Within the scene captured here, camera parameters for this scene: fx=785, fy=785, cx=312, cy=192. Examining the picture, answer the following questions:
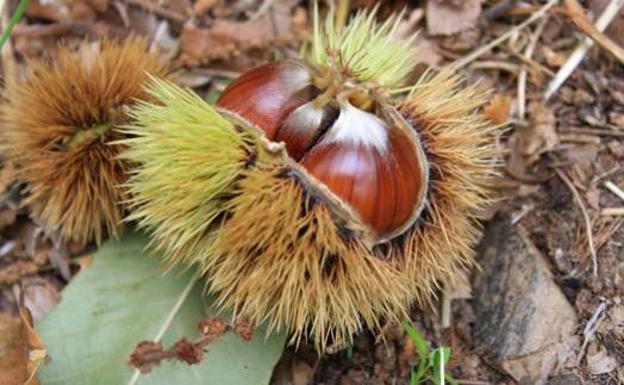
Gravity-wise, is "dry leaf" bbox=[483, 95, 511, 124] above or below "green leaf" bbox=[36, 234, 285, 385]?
above

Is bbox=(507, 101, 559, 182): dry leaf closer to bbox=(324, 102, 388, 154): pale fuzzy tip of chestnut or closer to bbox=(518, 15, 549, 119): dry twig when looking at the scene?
bbox=(518, 15, 549, 119): dry twig

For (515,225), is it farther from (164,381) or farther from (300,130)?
(164,381)

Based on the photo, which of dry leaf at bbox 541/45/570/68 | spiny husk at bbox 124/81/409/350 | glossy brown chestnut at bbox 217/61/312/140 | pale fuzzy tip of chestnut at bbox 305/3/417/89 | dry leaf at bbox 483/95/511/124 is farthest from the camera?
dry leaf at bbox 541/45/570/68

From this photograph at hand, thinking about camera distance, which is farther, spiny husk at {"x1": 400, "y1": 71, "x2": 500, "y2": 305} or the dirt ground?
the dirt ground

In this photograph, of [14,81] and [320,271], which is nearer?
[320,271]

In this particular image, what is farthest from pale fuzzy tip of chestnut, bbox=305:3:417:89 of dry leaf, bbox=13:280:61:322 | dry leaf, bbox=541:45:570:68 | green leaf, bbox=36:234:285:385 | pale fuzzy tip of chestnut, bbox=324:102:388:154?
dry leaf, bbox=13:280:61:322

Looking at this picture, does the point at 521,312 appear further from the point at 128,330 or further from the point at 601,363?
the point at 128,330

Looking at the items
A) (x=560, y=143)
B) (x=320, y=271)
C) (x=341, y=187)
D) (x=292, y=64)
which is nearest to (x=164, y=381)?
(x=320, y=271)
